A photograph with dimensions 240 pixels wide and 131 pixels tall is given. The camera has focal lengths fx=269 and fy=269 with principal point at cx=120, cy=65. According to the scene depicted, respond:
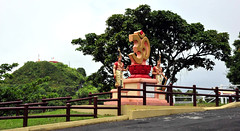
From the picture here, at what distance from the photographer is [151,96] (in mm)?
15172

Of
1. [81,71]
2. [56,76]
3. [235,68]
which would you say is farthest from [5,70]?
[81,71]

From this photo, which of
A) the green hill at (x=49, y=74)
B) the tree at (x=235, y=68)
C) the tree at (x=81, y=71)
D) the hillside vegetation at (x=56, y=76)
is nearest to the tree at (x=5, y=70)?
the tree at (x=235, y=68)

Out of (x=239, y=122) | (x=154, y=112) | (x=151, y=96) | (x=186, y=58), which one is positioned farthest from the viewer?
(x=186, y=58)

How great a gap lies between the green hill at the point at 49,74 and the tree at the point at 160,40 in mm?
49291

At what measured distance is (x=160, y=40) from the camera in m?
24.8

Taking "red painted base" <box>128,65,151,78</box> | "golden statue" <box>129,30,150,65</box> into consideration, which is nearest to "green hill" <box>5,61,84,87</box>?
"golden statue" <box>129,30,150,65</box>

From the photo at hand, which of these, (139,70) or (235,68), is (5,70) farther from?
(235,68)

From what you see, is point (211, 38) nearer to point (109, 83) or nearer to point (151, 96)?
point (109, 83)

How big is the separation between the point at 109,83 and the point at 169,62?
243 inches

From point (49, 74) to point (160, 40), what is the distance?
58.4 meters

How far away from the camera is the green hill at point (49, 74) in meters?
73.1

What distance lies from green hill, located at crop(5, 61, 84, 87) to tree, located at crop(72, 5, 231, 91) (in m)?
49.3

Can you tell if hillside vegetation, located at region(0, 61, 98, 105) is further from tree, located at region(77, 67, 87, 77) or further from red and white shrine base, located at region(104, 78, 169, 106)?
red and white shrine base, located at region(104, 78, 169, 106)

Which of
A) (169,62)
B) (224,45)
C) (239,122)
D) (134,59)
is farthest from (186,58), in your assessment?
(239,122)
